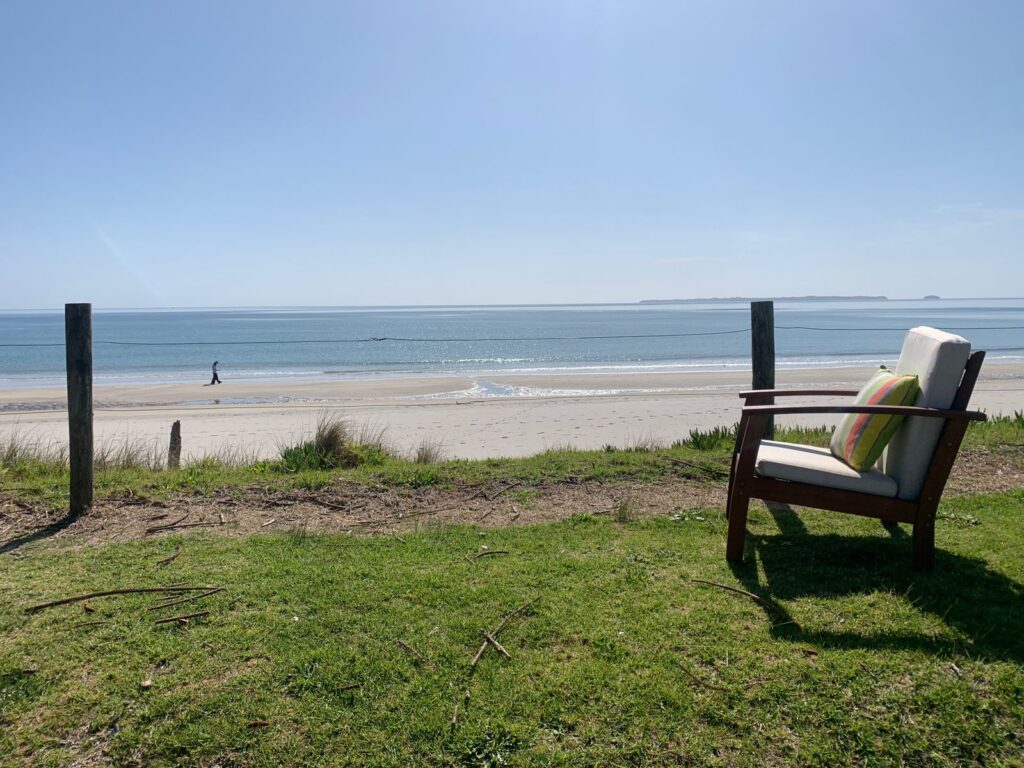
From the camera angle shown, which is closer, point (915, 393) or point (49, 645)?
point (49, 645)

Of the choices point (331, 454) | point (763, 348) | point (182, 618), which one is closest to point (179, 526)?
point (182, 618)

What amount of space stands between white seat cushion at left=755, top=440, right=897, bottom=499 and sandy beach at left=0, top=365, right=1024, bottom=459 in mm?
6543

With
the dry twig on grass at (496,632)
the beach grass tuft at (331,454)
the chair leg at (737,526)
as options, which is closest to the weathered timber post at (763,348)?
the chair leg at (737,526)

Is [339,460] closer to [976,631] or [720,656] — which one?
[720,656]

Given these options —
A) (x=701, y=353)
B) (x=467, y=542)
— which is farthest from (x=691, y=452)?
(x=701, y=353)

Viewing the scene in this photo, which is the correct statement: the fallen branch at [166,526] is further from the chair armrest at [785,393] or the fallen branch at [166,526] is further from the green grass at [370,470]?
the chair armrest at [785,393]

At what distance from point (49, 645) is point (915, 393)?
4332 millimetres

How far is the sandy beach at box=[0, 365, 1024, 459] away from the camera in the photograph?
1252 centimetres

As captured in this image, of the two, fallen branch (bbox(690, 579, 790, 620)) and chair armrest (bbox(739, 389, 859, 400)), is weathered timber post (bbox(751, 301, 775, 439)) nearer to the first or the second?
chair armrest (bbox(739, 389, 859, 400))

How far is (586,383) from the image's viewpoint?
2578 centimetres

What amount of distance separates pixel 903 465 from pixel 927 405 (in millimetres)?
343

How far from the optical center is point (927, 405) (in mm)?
3602

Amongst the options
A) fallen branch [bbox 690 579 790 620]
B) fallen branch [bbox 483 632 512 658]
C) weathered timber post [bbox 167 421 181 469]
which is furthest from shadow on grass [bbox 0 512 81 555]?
fallen branch [bbox 690 579 790 620]

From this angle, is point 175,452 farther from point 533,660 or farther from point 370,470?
point 533,660
